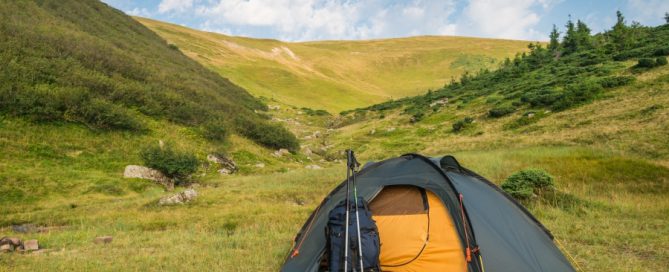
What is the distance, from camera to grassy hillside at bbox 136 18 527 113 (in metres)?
98.9

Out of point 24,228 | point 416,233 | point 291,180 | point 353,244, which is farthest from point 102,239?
point 291,180

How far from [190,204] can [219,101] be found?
30158 millimetres

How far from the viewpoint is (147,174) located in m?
23.0

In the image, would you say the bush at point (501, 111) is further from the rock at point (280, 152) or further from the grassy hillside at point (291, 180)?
the rock at point (280, 152)

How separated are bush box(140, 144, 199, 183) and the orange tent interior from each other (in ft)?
61.5

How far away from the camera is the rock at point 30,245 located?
9773 millimetres

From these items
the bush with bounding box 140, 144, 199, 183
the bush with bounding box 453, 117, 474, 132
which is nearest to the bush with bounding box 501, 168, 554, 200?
the bush with bounding box 140, 144, 199, 183

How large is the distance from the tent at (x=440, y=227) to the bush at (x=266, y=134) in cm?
3151

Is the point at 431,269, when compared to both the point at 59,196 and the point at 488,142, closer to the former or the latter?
the point at 59,196

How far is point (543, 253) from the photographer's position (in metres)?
7.29

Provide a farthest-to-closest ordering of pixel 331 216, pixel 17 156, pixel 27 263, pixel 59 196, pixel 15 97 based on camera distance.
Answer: pixel 15 97 < pixel 17 156 < pixel 59 196 < pixel 27 263 < pixel 331 216

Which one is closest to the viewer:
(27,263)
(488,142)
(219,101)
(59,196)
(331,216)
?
(331,216)

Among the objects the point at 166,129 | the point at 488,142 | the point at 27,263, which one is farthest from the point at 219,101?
the point at 27,263

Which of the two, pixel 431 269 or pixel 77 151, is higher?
pixel 77 151
